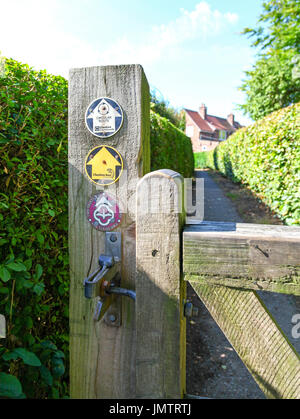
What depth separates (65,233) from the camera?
5.44 feet

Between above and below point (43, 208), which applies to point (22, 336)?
below

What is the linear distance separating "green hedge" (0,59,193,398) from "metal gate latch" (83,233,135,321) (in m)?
0.49

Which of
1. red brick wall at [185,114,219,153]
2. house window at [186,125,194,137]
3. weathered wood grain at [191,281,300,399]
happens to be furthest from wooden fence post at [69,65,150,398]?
house window at [186,125,194,137]

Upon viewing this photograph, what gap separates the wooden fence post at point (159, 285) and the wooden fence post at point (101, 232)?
0.36ft

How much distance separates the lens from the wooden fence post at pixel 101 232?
1.00 metres

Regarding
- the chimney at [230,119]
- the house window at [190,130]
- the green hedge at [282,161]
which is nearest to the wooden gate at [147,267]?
the green hedge at [282,161]

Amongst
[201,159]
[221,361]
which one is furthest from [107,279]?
[201,159]

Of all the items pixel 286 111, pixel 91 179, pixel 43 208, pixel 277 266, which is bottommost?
pixel 277 266

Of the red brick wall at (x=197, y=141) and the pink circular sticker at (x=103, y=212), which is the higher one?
the red brick wall at (x=197, y=141)

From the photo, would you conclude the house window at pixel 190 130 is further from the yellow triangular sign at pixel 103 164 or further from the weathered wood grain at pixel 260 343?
the weathered wood grain at pixel 260 343

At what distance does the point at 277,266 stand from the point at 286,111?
6.40 meters
